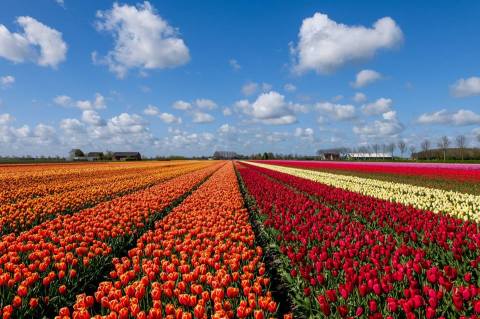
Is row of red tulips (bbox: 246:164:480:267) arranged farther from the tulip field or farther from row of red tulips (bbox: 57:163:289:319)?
row of red tulips (bbox: 57:163:289:319)

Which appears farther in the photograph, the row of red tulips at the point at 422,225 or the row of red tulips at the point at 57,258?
the row of red tulips at the point at 422,225

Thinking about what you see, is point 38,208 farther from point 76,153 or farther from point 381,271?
point 76,153

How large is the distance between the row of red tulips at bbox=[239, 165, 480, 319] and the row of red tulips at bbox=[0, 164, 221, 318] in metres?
3.00

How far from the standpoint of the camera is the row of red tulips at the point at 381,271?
3.36 meters

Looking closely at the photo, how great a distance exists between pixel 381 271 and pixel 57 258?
455 cm

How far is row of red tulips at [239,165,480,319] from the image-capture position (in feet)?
11.0

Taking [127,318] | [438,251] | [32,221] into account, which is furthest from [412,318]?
[32,221]

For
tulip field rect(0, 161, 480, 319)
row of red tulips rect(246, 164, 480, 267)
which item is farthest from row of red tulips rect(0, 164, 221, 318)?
row of red tulips rect(246, 164, 480, 267)

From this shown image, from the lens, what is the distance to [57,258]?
200 inches

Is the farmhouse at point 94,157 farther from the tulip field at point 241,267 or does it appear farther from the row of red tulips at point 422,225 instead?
the row of red tulips at point 422,225

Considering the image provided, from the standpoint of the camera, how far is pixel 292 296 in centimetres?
454

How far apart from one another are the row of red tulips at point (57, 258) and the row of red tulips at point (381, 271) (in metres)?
3.00

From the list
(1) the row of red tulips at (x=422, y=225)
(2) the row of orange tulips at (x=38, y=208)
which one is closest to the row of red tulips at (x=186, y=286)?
(1) the row of red tulips at (x=422, y=225)

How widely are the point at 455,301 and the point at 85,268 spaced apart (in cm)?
485
